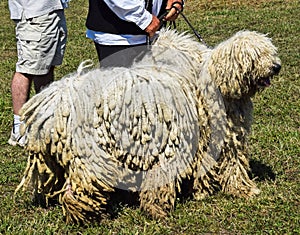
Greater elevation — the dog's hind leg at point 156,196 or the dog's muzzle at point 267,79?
the dog's muzzle at point 267,79

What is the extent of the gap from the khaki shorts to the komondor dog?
1569 mm

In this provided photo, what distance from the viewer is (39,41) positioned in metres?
6.07

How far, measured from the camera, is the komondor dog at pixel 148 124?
4281 millimetres

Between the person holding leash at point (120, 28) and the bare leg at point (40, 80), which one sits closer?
the person holding leash at point (120, 28)

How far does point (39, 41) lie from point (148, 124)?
2136 mm

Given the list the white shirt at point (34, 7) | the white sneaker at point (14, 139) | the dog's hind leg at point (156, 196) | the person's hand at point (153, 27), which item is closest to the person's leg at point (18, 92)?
the white sneaker at point (14, 139)

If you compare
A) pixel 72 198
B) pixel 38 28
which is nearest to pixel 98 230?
pixel 72 198

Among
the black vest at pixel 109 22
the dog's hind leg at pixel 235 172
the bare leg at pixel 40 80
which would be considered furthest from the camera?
the bare leg at pixel 40 80

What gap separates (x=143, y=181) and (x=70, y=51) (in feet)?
20.6

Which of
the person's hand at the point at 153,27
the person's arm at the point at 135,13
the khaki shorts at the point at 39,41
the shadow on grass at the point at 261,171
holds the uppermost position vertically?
the person's arm at the point at 135,13

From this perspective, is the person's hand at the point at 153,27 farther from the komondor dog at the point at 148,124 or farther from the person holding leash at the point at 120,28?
the komondor dog at the point at 148,124

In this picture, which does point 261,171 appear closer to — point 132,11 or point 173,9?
point 173,9

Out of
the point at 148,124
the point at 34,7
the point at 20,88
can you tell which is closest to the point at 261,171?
the point at 148,124

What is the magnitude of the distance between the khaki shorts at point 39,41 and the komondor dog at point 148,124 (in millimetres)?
1569
